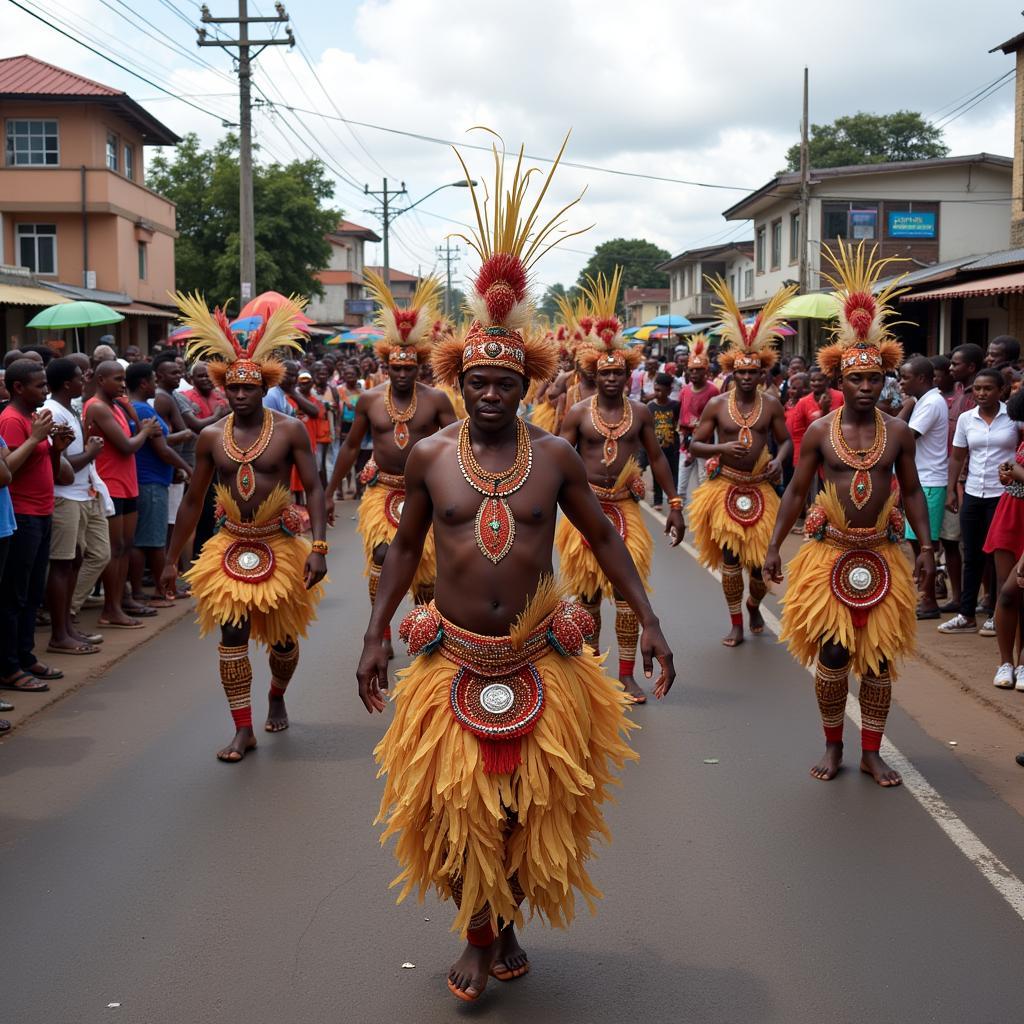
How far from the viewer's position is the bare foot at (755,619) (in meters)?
10.3

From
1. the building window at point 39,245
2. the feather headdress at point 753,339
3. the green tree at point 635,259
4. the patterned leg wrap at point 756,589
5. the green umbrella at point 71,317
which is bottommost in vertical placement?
the patterned leg wrap at point 756,589

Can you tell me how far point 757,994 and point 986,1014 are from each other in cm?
74

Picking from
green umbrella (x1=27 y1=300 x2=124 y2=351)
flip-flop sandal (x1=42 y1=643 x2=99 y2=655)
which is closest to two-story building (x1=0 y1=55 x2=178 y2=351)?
green umbrella (x1=27 y1=300 x2=124 y2=351)

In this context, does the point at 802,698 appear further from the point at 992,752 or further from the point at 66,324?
the point at 66,324

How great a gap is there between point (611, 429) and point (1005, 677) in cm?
317

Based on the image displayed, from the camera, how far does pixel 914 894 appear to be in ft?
16.9

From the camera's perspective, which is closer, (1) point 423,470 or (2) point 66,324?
(1) point 423,470

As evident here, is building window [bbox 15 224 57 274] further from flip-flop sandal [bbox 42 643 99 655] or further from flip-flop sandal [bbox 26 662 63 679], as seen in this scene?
flip-flop sandal [bbox 26 662 63 679]

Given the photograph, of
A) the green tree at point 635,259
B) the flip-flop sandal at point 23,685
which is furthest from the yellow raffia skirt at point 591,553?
the green tree at point 635,259

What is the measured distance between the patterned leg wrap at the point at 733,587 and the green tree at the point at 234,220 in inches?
1837

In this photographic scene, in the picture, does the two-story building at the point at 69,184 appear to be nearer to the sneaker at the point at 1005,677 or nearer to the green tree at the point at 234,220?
the green tree at the point at 234,220

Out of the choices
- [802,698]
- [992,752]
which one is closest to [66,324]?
[802,698]

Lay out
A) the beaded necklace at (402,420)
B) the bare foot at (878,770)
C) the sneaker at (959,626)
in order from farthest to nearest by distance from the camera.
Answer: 1. the sneaker at (959,626)
2. the beaded necklace at (402,420)
3. the bare foot at (878,770)

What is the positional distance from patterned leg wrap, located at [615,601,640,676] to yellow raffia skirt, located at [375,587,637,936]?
3.83m
